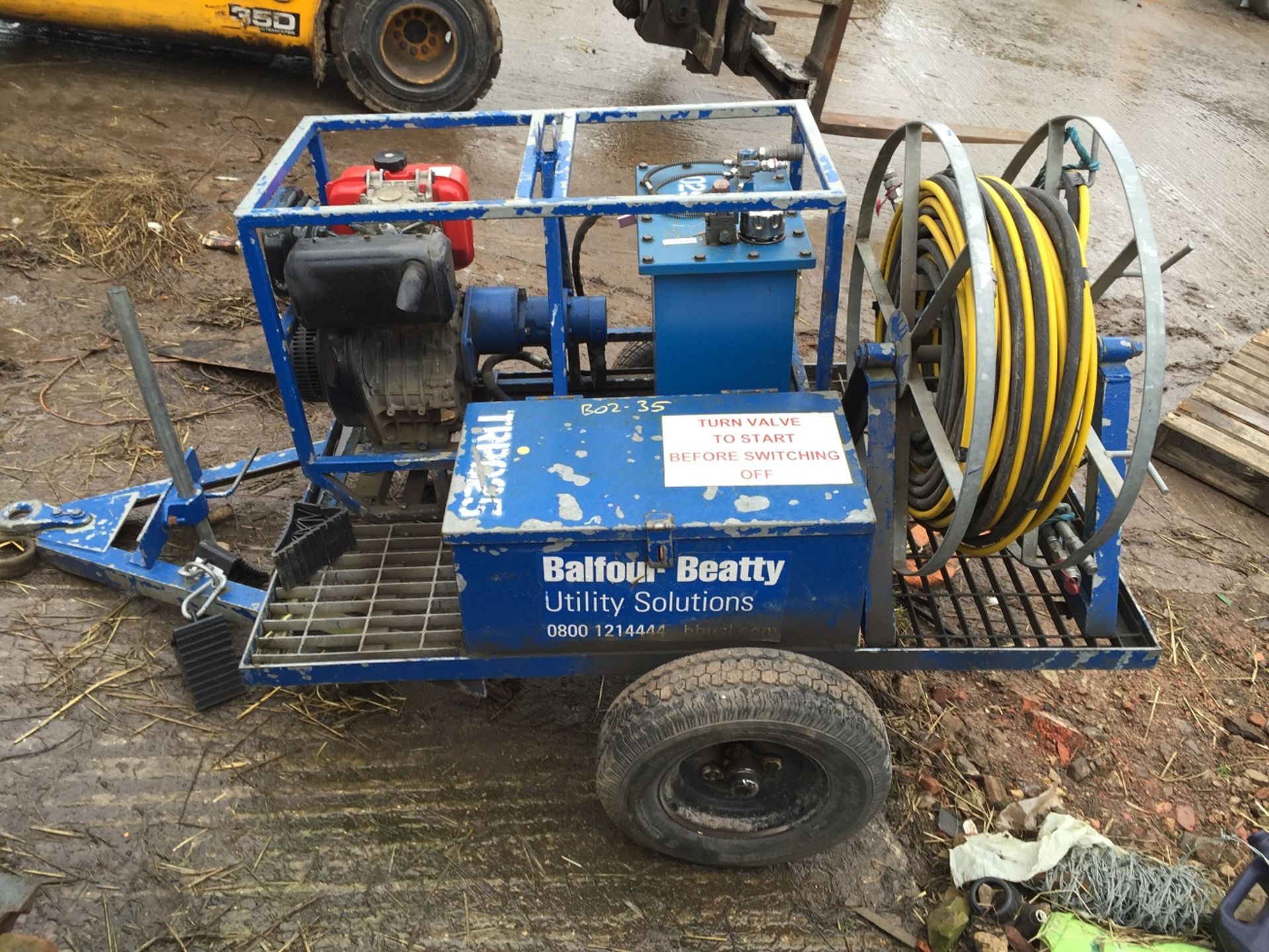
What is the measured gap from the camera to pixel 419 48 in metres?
6.23

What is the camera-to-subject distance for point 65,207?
509 centimetres

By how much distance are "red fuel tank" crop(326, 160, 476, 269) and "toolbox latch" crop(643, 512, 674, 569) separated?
135 centimetres

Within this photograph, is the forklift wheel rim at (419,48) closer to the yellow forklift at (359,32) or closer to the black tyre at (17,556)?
the yellow forklift at (359,32)

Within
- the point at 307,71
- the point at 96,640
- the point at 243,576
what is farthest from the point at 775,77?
the point at 96,640

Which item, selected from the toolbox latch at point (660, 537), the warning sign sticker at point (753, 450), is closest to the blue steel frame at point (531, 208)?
the warning sign sticker at point (753, 450)

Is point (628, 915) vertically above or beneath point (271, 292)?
beneath

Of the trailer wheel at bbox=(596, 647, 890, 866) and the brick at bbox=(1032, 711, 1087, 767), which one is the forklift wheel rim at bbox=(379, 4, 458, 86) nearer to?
the trailer wheel at bbox=(596, 647, 890, 866)

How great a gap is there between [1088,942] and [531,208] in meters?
2.50

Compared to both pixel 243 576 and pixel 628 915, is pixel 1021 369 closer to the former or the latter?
pixel 628 915

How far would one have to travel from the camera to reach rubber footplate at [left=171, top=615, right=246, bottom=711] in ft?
9.44

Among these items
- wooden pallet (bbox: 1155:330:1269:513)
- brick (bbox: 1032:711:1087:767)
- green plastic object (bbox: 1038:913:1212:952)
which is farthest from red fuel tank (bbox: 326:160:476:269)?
wooden pallet (bbox: 1155:330:1269:513)

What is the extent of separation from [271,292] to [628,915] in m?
2.04

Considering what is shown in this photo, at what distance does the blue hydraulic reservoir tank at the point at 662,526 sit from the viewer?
7.23ft

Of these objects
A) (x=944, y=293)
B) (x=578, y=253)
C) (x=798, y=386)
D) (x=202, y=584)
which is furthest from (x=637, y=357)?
(x=202, y=584)
